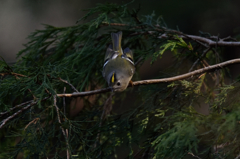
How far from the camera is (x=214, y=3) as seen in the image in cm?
448

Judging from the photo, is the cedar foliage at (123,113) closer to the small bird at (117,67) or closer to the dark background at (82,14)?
the small bird at (117,67)

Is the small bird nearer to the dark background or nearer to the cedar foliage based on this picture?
the cedar foliage

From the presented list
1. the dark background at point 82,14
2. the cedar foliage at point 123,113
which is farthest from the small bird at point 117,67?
the dark background at point 82,14

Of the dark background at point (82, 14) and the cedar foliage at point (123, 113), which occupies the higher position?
the dark background at point (82, 14)

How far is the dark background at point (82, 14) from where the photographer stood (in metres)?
4.30

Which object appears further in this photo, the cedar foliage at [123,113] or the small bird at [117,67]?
the small bird at [117,67]

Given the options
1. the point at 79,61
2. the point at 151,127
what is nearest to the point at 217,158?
the point at 151,127

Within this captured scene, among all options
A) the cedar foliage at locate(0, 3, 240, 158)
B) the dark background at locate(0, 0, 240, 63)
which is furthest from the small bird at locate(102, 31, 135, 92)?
the dark background at locate(0, 0, 240, 63)

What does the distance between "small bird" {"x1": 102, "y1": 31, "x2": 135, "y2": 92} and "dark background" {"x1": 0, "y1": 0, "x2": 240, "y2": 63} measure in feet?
5.58

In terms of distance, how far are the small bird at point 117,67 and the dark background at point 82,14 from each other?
1.70 metres

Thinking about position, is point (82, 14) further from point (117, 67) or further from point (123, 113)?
point (123, 113)

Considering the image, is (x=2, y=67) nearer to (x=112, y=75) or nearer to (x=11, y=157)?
(x=11, y=157)

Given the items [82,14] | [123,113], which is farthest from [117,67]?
[82,14]

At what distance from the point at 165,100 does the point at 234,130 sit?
0.78m
